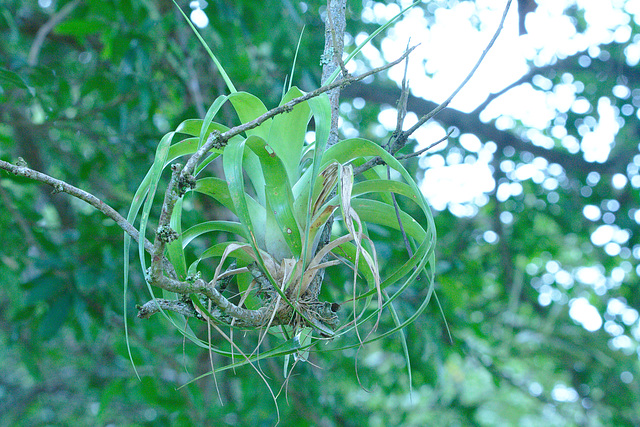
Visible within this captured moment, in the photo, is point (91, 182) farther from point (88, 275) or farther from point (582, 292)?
point (582, 292)

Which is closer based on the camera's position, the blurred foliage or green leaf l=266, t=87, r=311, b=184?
green leaf l=266, t=87, r=311, b=184

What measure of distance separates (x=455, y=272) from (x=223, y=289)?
1.70m

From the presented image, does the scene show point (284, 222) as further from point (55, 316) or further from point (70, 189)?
point (55, 316)

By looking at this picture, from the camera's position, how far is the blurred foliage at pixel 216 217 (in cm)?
187

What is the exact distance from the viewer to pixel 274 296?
2.02ft

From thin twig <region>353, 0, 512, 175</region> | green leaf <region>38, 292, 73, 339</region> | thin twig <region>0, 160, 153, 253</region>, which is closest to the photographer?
thin twig <region>0, 160, 153, 253</region>

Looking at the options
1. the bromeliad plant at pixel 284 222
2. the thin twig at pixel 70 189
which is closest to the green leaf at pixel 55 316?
the bromeliad plant at pixel 284 222

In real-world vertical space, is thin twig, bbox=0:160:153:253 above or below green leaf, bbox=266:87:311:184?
above

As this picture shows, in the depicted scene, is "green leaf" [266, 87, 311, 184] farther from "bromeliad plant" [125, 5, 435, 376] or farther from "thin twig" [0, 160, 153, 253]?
"thin twig" [0, 160, 153, 253]

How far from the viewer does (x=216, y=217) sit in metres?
2.09

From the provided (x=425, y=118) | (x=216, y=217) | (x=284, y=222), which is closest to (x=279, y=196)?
(x=284, y=222)

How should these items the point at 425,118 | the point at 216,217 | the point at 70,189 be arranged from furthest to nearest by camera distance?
1. the point at 216,217
2. the point at 425,118
3. the point at 70,189

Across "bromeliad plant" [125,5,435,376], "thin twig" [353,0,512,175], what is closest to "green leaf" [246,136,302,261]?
"bromeliad plant" [125,5,435,376]

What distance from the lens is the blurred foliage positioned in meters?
1.87
